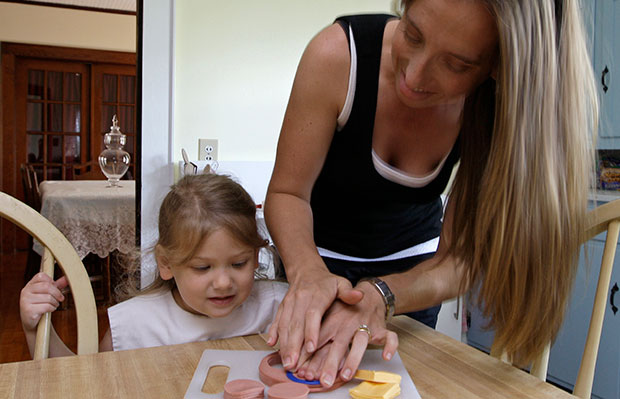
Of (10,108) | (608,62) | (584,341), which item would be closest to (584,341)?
(584,341)

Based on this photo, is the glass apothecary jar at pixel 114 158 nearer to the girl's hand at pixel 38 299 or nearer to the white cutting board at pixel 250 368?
the girl's hand at pixel 38 299

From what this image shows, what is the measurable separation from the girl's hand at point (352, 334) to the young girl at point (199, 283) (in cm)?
31

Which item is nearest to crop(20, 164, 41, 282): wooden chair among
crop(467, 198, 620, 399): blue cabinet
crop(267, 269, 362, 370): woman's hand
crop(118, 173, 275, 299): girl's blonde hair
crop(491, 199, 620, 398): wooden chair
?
crop(467, 198, 620, 399): blue cabinet

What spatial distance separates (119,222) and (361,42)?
8.47 feet

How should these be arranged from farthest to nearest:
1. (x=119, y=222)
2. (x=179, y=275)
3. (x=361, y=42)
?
(x=119, y=222)
(x=179, y=275)
(x=361, y=42)

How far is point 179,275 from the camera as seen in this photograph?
42.9 inches

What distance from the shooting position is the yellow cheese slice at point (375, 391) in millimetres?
650

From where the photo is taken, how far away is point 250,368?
29.7 inches

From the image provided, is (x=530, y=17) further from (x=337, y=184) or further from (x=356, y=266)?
(x=356, y=266)

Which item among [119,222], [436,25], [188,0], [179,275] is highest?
[188,0]

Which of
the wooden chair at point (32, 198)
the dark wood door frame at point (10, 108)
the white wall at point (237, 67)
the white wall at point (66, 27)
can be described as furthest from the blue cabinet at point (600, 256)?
the dark wood door frame at point (10, 108)

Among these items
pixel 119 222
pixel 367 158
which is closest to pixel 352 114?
pixel 367 158

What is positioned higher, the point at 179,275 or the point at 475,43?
the point at 475,43

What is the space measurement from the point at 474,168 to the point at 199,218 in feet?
1.66
